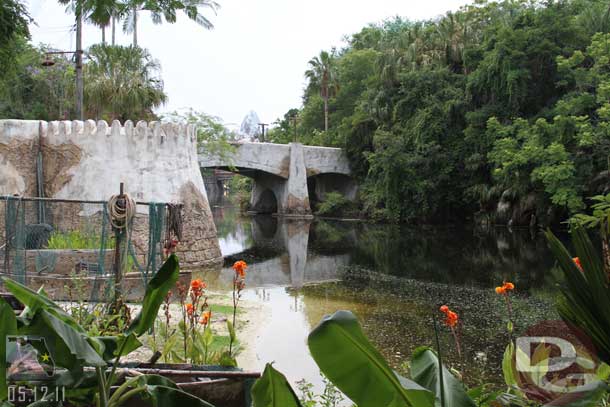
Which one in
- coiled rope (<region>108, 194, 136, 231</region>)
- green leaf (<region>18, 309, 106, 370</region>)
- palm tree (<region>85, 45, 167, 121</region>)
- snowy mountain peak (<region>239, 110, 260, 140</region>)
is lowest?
green leaf (<region>18, 309, 106, 370</region>)

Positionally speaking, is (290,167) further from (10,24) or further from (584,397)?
(584,397)

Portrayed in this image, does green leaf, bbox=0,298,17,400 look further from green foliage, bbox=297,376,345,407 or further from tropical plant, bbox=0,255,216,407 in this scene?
green foliage, bbox=297,376,345,407

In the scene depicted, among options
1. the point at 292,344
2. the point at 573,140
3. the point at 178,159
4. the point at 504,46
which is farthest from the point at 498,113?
the point at 292,344

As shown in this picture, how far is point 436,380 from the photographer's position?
189cm

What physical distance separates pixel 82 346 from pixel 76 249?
29.2ft

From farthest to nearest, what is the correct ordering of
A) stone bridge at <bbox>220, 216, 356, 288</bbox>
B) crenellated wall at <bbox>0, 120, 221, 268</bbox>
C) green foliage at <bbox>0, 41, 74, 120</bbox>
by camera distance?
green foliage at <bbox>0, 41, 74, 120</bbox> < crenellated wall at <bbox>0, 120, 221, 268</bbox> < stone bridge at <bbox>220, 216, 356, 288</bbox>

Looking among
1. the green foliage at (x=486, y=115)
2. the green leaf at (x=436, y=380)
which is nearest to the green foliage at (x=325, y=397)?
the green leaf at (x=436, y=380)

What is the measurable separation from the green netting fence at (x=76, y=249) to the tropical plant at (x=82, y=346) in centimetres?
364

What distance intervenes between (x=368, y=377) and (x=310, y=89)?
44.1 meters

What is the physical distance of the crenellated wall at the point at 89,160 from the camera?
15039 millimetres

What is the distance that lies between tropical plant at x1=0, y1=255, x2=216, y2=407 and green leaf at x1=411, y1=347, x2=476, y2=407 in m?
0.69

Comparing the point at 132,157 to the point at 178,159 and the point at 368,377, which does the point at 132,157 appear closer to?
the point at 178,159

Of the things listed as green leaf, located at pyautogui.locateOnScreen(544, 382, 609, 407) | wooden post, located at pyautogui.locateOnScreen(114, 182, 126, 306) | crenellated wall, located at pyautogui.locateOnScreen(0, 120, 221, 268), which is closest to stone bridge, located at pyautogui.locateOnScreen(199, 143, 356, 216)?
crenellated wall, located at pyautogui.locateOnScreen(0, 120, 221, 268)

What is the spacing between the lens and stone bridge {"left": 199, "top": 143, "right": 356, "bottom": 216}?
101 ft
